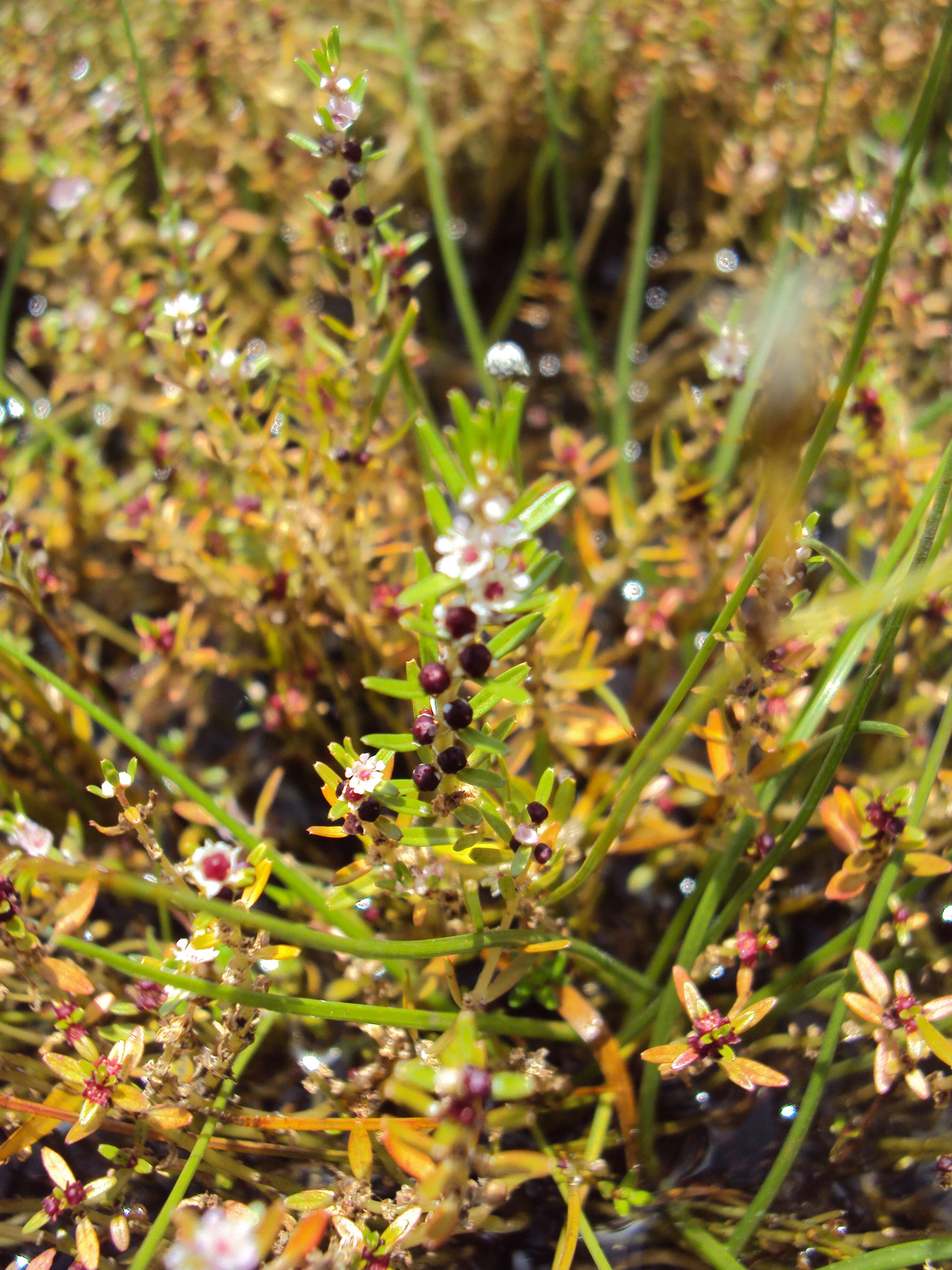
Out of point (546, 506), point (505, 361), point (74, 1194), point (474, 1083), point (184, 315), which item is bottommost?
point (74, 1194)

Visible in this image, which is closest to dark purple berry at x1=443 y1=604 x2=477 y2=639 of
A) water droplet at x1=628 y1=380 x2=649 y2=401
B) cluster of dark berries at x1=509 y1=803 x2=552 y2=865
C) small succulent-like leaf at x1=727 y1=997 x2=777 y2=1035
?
cluster of dark berries at x1=509 y1=803 x2=552 y2=865

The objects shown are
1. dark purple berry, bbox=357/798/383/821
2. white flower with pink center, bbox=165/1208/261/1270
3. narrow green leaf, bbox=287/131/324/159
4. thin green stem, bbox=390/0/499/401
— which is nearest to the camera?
white flower with pink center, bbox=165/1208/261/1270

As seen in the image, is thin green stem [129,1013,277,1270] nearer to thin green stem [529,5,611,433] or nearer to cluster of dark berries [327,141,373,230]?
cluster of dark berries [327,141,373,230]

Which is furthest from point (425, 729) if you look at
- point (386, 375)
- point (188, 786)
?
point (386, 375)

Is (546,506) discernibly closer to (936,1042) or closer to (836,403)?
(836,403)

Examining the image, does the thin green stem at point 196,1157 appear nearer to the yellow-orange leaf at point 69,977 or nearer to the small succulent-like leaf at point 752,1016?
the yellow-orange leaf at point 69,977

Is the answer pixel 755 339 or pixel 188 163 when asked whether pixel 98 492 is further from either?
pixel 755 339
